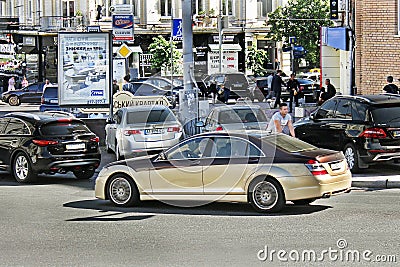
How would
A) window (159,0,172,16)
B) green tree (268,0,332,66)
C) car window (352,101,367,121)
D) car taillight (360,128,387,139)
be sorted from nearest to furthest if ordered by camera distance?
car taillight (360,128,387,139)
car window (352,101,367,121)
green tree (268,0,332,66)
window (159,0,172,16)

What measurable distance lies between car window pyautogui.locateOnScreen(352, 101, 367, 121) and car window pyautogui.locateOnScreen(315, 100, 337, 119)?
35.7 inches

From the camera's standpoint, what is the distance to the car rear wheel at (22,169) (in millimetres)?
17391

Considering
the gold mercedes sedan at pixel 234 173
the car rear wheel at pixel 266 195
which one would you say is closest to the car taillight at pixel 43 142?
the gold mercedes sedan at pixel 234 173

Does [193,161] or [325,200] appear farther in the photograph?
[325,200]

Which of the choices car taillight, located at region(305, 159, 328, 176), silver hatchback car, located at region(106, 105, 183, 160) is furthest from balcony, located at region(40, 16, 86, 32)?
car taillight, located at region(305, 159, 328, 176)

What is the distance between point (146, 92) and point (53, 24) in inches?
677

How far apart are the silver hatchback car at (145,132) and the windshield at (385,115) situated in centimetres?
526

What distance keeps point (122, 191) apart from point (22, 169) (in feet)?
15.3

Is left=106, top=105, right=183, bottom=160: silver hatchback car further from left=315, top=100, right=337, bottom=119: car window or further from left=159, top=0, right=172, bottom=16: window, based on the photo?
left=159, top=0, right=172, bottom=16: window

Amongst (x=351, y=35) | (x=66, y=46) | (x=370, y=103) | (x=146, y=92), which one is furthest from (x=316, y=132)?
(x=146, y=92)

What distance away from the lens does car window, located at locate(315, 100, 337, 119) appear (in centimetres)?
1881

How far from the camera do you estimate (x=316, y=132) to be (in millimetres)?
19078

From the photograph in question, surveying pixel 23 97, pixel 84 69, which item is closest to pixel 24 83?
pixel 23 97

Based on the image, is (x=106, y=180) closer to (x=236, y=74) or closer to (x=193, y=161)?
(x=193, y=161)
